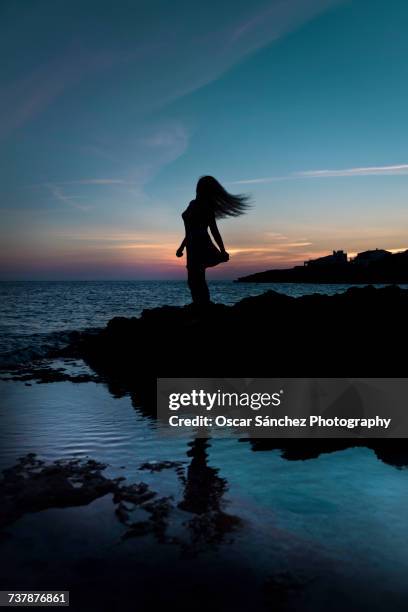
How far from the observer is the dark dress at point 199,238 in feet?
28.6

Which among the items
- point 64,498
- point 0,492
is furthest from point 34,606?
point 0,492

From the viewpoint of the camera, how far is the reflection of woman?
344 inches

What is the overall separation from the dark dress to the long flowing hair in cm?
17

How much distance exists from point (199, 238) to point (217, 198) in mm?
869

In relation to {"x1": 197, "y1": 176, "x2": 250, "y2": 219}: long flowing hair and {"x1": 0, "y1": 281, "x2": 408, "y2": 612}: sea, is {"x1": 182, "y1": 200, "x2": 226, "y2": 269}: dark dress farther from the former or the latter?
{"x1": 0, "y1": 281, "x2": 408, "y2": 612}: sea

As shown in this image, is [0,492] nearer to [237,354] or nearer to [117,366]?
[237,354]

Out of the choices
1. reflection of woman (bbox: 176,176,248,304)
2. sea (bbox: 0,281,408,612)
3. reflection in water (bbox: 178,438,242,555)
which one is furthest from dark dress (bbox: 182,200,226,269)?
reflection in water (bbox: 178,438,242,555)

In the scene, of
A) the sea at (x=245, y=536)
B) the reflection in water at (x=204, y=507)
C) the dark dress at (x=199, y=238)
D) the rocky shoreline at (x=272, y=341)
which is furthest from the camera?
the dark dress at (x=199, y=238)

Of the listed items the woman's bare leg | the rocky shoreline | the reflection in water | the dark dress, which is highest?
the dark dress

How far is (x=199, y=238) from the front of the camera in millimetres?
8797

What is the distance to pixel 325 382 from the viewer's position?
575 cm

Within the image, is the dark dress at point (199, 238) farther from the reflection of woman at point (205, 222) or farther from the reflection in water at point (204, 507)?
the reflection in water at point (204, 507)

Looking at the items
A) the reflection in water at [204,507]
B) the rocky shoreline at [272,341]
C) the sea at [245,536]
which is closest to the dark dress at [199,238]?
the rocky shoreline at [272,341]

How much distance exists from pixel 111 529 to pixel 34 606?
0.70m
